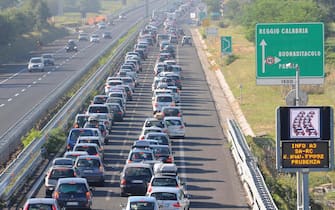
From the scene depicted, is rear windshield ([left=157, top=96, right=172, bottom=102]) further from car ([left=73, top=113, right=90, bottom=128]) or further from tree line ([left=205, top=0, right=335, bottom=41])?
tree line ([left=205, top=0, right=335, bottom=41])

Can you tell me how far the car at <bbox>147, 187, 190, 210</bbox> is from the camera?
30891 mm

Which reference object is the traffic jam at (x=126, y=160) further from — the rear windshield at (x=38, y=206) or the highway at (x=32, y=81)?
the highway at (x=32, y=81)

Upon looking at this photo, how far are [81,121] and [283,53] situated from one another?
20172 mm

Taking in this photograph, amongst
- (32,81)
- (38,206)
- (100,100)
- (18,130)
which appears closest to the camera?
(38,206)

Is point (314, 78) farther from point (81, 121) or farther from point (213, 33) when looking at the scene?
point (213, 33)

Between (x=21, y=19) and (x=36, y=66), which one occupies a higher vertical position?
(x=21, y=19)

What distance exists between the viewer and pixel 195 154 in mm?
46281

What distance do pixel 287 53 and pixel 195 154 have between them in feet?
48.4

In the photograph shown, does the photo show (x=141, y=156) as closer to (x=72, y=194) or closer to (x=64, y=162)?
(x=64, y=162)

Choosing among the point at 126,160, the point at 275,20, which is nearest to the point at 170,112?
the point at 126,160

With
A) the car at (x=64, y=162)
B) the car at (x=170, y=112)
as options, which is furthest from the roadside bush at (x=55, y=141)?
the car at (x=170, y=112)

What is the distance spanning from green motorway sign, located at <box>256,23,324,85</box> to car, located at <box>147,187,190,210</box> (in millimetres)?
4055

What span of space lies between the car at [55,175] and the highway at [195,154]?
0.88 meters

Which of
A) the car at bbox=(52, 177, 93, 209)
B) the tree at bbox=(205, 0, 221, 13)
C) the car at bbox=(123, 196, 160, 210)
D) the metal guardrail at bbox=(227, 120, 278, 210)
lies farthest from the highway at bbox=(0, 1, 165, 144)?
the tree at bbox=(205, 0, 221, 13)
